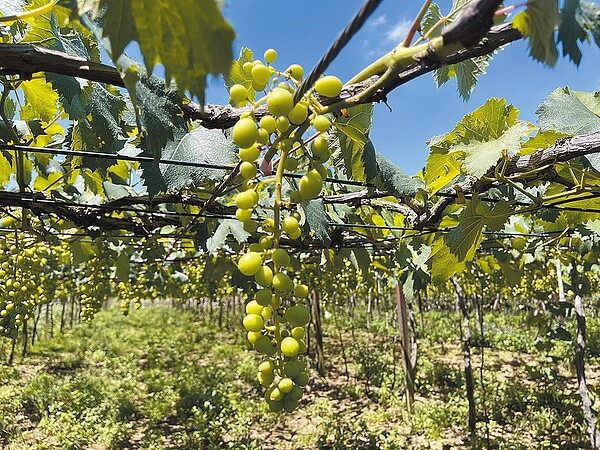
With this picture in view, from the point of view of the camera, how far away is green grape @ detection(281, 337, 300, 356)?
0.66m

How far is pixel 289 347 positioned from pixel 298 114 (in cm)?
32

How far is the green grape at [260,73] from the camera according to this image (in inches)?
25.2

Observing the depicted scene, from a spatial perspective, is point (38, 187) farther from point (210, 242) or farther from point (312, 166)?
point (312, 166)

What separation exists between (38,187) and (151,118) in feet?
7.35

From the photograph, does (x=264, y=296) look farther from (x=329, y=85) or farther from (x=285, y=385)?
(x=329, y=85)

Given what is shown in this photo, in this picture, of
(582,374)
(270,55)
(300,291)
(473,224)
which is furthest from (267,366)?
(582,374)

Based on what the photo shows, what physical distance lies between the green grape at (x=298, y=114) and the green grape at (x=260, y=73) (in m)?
0.10

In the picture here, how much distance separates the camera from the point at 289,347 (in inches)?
26.2

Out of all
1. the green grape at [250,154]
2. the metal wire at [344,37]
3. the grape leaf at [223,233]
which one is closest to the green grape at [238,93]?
the green grape at [250,154]

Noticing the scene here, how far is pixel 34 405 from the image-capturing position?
6.74m

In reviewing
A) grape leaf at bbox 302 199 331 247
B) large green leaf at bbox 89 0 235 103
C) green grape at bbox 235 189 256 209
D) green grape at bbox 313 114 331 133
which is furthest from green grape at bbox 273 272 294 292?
grape leaf at bbox 302 199 331 247

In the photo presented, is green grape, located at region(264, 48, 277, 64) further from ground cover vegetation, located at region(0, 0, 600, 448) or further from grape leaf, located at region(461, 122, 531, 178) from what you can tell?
grape leaf, located at region(461, 122, 531, 178)

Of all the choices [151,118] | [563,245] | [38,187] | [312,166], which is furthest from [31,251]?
[563,245]

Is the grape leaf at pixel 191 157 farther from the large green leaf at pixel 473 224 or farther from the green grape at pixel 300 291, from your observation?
the large green leaf at pixel 473 224
